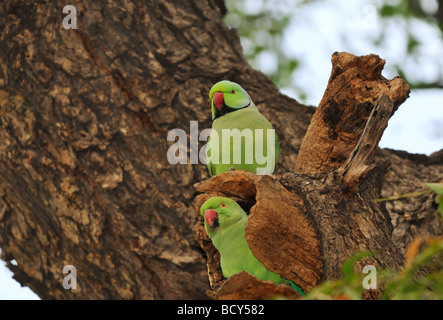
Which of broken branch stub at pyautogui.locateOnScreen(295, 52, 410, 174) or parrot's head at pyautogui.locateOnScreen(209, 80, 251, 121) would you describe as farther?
parrot's head at pyautogui.locateOnScreen(209, 80, 251, 121)

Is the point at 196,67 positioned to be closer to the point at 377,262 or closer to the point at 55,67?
the point at 55,67

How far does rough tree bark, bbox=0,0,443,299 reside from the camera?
3.72 m

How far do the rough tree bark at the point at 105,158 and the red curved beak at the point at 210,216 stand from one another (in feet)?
4.10

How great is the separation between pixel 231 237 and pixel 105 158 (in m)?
1.60

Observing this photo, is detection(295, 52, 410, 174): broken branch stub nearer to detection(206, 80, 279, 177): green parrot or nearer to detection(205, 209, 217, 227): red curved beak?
detection(206, 80, 279, 177): green parrot

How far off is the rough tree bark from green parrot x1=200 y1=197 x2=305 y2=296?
1206mm

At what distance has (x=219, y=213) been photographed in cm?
250

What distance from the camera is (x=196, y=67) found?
408cm

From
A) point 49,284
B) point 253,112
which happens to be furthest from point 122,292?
point 253,112

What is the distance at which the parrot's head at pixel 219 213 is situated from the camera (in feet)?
8.14

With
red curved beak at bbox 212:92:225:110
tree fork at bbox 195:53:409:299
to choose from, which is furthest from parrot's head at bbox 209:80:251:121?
tree fork at bbox 195:53:409:299

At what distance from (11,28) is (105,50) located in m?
0.69

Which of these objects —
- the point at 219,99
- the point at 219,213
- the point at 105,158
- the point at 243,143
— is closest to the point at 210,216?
the point at 219,213

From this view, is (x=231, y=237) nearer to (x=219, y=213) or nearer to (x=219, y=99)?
(x=219, y=213)
